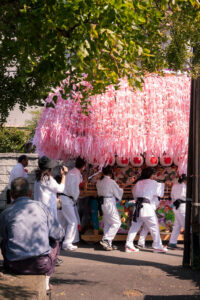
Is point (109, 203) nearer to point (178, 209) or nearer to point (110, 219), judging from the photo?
point (110, 219)

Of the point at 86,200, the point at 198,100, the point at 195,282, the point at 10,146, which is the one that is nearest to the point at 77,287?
the point at 195,282

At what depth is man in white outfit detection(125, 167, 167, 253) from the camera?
9500mm

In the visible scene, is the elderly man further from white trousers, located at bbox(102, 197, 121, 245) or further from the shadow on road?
white trousers, located at bbox(102, 197, 121, 245)

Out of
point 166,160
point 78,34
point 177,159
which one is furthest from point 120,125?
point 78,34

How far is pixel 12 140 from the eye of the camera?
1920cm

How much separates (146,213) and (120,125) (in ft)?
6.56

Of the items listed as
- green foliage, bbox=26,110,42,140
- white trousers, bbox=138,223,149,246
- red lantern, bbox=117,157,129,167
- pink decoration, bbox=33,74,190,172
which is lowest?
white trousers, bbox=138,223,149,246

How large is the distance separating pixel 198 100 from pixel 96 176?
12.4 ft

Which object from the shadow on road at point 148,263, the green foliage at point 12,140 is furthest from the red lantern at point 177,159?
the green foliage at point 12,140

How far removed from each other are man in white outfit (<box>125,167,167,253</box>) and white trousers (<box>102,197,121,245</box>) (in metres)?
0.37

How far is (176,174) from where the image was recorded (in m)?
10.9

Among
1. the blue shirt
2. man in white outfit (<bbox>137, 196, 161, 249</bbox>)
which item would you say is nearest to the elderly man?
the blue shirt

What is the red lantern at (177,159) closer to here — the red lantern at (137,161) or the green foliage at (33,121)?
the red lantern at (137,161)

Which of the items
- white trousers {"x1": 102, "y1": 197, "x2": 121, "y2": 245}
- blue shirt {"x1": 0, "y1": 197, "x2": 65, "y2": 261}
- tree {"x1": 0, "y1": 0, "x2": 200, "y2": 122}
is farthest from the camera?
white trousers {"x1": 102, "y1": 197, "x2": 121, "y2": 245}
